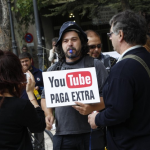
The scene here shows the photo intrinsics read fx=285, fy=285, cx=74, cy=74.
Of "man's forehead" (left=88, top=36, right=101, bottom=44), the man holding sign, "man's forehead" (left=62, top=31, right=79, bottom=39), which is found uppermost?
"man's forehead" (left=62, top=31, right=79, bottom=39)

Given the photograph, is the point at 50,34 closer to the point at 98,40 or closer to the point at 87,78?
the point at 98,40

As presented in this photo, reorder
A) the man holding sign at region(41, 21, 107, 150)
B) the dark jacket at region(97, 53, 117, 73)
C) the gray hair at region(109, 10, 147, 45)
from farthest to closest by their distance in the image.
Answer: the dark jacket at region(97, 53, 117, 73) < the man holding sign at region(41, 21, 107, 150) < the gray hair at region(109, 10, 147, 45)

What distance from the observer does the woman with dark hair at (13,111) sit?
2.23 metres

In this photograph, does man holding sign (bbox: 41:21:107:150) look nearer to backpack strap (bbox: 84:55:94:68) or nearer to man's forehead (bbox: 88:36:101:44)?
backpack strap (bbox: 84:55:94:68)

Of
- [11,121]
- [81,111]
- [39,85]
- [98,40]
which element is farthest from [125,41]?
[39,85]

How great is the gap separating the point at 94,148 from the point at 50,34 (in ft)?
51.5

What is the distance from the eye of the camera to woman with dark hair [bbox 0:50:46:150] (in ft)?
7.32

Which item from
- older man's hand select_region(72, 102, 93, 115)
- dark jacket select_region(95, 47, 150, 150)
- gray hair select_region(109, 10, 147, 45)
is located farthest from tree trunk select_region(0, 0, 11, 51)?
dark jacket select_region(95, 47, 150, 150)

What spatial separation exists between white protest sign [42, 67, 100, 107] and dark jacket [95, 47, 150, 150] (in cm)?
43

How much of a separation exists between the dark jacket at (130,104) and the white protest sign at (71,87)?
0.43m

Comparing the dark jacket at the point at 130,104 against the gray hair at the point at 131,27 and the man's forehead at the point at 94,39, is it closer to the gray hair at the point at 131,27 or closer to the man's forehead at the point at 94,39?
the gray hair at the point at 131,27

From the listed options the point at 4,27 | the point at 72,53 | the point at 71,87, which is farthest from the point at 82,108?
the point at 4,27

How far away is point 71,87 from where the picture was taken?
2713mm

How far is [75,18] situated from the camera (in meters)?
17.7
